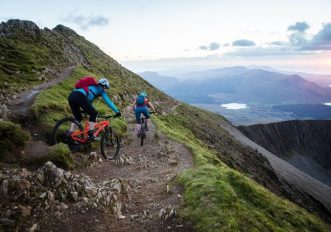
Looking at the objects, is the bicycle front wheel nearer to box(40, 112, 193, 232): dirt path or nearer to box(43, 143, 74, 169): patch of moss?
box(40, 112, 193, 232): dirt path

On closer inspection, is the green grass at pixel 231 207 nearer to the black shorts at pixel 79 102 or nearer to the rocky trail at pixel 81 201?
the rocky trail at pixel 81 201

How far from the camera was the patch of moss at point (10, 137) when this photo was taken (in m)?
A: 16.9

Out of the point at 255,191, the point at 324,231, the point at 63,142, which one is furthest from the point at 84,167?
the point at 324,231

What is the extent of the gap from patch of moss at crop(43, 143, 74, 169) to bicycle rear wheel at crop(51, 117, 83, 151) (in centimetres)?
92

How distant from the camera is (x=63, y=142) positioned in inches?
800

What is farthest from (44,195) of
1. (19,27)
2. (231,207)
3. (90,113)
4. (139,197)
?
(19,27)

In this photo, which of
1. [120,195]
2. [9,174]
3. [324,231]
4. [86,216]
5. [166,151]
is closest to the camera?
[86,216]

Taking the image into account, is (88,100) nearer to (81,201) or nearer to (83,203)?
(81,201)

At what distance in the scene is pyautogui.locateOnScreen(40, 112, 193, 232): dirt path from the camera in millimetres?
13648

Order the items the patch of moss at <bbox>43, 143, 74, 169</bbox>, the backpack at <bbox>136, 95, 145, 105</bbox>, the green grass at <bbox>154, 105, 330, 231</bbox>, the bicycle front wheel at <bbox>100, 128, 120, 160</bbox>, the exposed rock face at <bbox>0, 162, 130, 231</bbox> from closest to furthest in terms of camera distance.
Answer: the exposed rock face at <bbox>0, 162, 130, 231</bbox> < the green grass at <bbox>154, 105, 330, 231</bbox> < the patch of moss at <bbox>43, 143, 74, 169</bbox> < the bicycle front wheel at <bbox>100, 128, 120, 160</bbox> < the backpack at <bbox>136, 95, 145, 105</bbox>

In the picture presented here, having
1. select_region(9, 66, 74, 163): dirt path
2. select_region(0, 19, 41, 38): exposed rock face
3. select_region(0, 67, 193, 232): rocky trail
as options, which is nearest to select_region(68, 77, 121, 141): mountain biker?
select_region(9, 66, 74, 163): dirt path

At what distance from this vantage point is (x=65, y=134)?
19.5 meters

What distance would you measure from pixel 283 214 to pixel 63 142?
42.4 ft

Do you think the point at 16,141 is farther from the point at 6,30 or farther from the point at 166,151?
the point at 6,30
